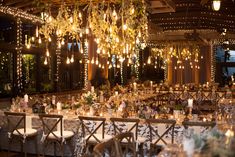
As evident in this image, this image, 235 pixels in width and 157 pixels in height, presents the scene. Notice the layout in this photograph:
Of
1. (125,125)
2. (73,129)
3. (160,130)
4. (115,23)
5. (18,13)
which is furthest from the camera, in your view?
(18,13)

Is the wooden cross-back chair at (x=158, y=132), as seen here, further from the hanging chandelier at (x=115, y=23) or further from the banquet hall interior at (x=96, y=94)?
the hanging chandelier at (x=115, y=23)

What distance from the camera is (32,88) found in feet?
34.2

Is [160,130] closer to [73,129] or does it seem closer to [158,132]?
[158,132]

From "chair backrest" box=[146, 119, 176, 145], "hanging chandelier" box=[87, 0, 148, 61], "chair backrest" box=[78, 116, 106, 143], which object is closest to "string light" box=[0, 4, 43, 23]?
"hanging chandelier" box=[87, 0, 148, 61]

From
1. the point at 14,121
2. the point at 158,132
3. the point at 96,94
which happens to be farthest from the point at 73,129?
the point at 96,94

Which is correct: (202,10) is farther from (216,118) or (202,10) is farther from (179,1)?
(216,118)

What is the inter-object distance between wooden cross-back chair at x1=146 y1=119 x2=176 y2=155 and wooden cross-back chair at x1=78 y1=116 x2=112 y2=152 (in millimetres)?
717

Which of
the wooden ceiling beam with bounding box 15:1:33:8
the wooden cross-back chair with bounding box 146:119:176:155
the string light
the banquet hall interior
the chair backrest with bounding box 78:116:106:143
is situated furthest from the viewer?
the string light

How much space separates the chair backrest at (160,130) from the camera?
5496mm

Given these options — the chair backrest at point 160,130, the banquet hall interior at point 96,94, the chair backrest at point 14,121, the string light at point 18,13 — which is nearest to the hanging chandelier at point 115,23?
the banquet hall interior at point 96,94

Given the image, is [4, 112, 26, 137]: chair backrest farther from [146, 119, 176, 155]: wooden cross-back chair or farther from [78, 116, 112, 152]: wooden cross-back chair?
[146, 119, 176, 155]: wooden cross-back chair

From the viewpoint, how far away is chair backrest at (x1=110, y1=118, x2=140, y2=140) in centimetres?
562

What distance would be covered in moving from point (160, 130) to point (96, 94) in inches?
139

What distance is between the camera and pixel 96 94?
9.23 metres
